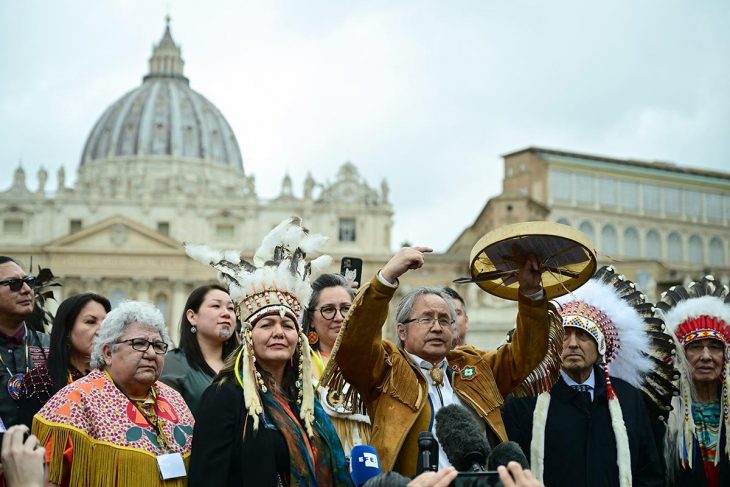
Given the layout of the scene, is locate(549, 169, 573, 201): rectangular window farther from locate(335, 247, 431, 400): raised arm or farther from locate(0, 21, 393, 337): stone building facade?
locate(335, 247, 431, 400): raised arm

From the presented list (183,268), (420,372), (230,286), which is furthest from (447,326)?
(183,268)

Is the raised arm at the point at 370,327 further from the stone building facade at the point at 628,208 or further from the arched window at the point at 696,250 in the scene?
the arched window at the point at 696,250

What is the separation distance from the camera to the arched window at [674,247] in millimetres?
→ 59275

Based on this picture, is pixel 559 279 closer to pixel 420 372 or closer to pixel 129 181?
pixel 420 372

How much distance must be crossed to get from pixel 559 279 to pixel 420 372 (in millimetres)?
799

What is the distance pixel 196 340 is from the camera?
6.28 m

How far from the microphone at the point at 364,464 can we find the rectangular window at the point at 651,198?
5658cm

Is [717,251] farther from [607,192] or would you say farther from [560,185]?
[560,185]

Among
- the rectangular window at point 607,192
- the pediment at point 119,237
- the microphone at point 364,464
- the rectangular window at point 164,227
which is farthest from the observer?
the rectangular window at point 607,192

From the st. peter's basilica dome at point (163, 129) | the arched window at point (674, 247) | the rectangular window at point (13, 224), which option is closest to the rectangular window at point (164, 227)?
the rectangular window at point (13, 224)

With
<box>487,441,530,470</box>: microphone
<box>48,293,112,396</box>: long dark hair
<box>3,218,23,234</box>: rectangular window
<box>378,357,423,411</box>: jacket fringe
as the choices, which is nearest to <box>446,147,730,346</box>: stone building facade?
<box>3,218,23,234</box>: rectangular window

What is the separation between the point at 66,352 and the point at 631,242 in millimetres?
54934

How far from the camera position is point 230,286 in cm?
450

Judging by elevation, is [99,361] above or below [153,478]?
above
